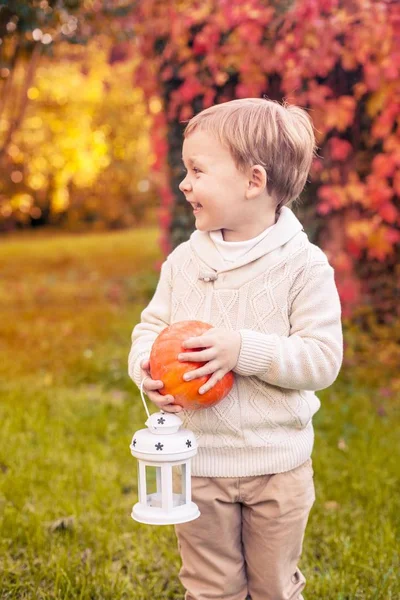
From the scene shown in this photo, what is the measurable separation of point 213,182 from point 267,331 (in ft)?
1.30

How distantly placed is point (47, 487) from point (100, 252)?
33.4ft

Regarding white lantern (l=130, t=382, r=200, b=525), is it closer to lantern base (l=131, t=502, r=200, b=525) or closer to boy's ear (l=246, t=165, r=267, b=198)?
lantern base (l=131, t=502, r=200, b=525)

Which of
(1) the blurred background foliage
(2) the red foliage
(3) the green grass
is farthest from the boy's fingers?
(2) the red foliage

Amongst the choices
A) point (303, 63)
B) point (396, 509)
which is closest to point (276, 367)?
point (396, 509)

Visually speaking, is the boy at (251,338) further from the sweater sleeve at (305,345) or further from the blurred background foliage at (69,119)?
the blurred background foliage at (69,119)

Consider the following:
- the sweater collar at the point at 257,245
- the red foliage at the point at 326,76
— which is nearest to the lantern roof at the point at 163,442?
the sweater collar at the point at 257,245

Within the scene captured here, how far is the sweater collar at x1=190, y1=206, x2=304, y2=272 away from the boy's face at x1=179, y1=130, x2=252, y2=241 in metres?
0.08

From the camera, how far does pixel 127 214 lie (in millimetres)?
19391

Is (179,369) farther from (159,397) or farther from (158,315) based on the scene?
(158,315)

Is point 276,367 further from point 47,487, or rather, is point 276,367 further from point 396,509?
point 47,487

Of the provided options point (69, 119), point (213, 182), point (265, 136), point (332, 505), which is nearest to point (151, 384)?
point (213, 182)

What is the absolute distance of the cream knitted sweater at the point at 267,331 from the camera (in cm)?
208

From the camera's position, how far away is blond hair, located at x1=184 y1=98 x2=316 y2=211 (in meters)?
2.05

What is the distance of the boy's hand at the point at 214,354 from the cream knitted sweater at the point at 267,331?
0.10 meters
